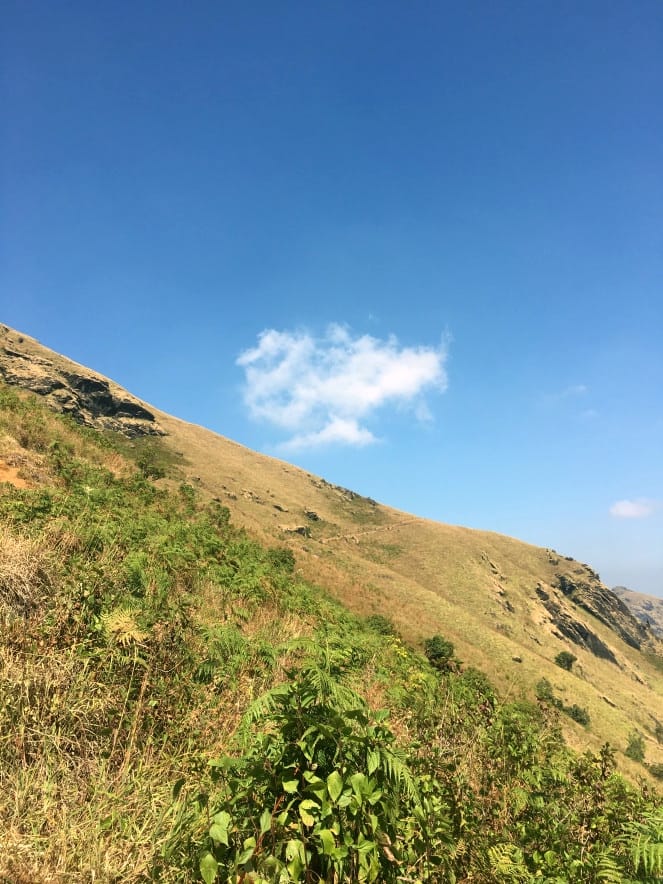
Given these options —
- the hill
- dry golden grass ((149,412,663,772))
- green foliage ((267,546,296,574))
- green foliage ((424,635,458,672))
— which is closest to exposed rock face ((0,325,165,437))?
dry golden grass ((149,412,663,772))

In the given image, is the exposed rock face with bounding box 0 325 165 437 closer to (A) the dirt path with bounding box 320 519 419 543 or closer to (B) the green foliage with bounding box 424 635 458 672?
(A) the dirt path with bounding box 320 519 419 543

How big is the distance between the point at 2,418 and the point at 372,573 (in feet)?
123

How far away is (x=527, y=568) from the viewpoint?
8025 centimetres

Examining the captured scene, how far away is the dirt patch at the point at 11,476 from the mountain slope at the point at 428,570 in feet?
54.2

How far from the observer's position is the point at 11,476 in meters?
10.9

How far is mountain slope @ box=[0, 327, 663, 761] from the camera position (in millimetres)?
37250

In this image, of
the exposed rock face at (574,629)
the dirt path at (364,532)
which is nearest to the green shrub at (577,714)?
the dirt path at (364,532)

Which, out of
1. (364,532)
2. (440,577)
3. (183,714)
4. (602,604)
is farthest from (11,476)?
(602,604)

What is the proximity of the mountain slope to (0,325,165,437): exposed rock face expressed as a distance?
0.27 m

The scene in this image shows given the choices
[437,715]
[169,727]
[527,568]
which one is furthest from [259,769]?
[527,568]

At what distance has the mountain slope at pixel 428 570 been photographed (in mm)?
37250

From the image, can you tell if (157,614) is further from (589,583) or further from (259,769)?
(589,583)

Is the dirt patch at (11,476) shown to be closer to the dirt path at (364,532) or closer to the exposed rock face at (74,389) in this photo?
the exposed rock face at (74,389)

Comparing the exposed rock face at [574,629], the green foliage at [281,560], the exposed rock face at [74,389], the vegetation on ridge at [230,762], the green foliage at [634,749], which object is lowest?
the green foliage at [634,749]
